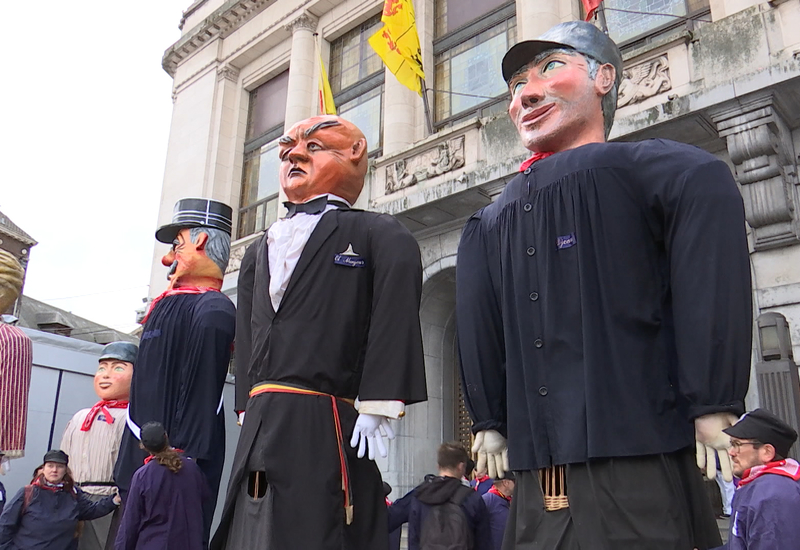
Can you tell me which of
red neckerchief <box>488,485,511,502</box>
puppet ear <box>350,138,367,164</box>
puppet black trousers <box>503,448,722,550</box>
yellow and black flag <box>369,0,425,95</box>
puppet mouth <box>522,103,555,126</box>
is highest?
yellow and black flag <box>369,0,425,95</box>

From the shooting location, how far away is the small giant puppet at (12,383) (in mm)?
4453

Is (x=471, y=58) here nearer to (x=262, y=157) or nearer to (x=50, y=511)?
(x=262, y=157)

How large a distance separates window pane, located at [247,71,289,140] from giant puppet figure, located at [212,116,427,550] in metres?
12.0

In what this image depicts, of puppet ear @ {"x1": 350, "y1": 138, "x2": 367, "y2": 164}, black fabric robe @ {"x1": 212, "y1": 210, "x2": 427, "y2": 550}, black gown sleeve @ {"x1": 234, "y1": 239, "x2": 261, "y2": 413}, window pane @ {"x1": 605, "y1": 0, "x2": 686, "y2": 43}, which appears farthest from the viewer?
window pane @ {"x1": 605, "y1": 0, "x2": 686, "y2": 43}

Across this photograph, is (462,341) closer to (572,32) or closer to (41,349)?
(572,32)

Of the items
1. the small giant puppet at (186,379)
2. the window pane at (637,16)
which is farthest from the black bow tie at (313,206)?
the window pane at (637,16)

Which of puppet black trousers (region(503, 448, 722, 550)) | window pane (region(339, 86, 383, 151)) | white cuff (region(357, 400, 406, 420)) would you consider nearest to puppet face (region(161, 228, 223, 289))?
white cuff (region(357, 400, 406, 420))

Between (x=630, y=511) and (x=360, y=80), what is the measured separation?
39.5 ft

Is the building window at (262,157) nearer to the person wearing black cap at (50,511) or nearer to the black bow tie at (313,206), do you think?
the person wearing black cap at (50,511)

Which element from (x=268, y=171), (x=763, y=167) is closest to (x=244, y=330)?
(x=763, y=167)

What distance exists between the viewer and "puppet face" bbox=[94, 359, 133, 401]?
5844 mm

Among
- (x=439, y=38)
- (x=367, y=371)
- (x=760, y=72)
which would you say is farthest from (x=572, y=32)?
(x=439, y=38)

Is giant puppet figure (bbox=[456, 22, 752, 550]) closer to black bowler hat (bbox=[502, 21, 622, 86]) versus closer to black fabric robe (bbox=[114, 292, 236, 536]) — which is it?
black bowler hat (bbox=[502, 21, 622, 86])

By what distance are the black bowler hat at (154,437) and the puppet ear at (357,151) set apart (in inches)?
72.5
